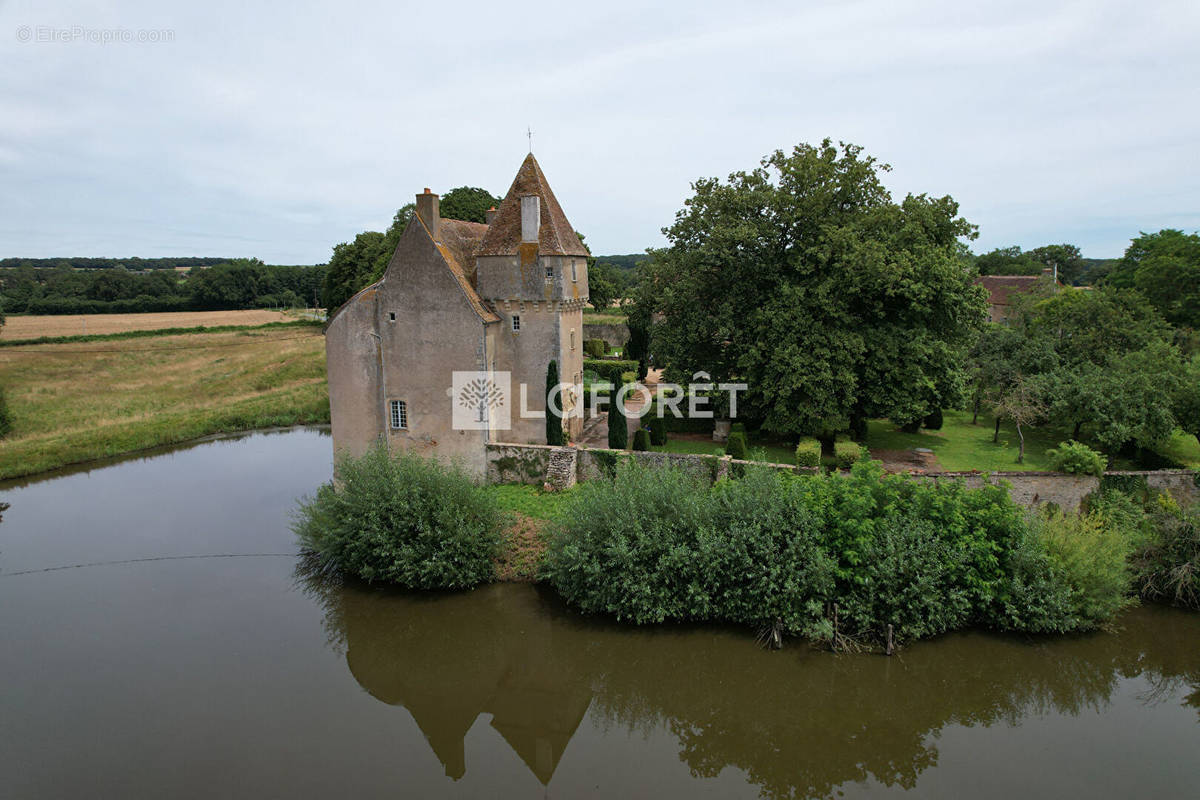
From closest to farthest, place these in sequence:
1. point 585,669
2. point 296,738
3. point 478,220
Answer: point 296,738 < point 585,669 < point 478,220

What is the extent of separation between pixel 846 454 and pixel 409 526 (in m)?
14.0

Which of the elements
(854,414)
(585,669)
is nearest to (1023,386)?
(854,414)

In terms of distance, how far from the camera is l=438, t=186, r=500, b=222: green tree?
133ft

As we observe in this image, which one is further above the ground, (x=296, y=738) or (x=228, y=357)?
(x=228, y=357)

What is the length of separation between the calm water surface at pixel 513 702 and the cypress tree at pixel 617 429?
7.95m

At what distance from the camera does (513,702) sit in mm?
14539

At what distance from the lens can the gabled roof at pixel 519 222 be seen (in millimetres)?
23156

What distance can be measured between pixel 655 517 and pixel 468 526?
5.14 metres

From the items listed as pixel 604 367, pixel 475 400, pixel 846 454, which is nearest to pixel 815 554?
pixel 846 454

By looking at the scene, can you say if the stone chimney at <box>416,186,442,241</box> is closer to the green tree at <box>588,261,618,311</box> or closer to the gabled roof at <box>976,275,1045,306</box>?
the green tree at <box>588,261,618,311</box>

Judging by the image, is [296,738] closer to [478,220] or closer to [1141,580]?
[1141,580]

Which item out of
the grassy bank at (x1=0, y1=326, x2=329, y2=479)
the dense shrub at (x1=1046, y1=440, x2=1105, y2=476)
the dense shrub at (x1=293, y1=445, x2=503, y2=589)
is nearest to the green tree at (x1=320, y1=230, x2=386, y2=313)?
the grassy bank at (x1=0, y1=326, x2=329, y2=479)

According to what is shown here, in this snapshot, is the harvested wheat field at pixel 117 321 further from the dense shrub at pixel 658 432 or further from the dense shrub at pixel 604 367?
the dense shrub at pixel 658 432

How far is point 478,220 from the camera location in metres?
41.5
